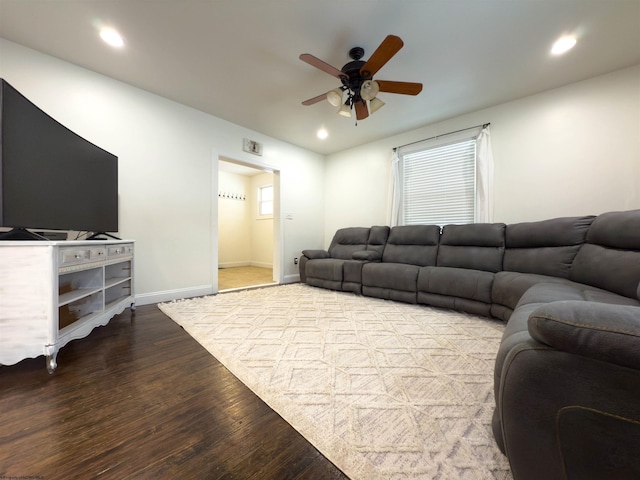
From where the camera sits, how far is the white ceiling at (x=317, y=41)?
1786 mm

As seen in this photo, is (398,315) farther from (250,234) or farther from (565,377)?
(250,234)

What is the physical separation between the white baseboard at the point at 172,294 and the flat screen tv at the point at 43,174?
Answer: 0.93m

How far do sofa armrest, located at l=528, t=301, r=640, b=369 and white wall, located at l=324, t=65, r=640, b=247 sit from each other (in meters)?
3.02

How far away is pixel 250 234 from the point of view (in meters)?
6.88

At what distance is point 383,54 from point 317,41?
619 millimetres

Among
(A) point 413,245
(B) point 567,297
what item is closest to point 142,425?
(B) point 567,297

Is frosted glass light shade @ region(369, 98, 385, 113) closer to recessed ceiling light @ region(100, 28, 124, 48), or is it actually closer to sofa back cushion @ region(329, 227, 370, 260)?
sofa back cushion @ region(329, 227, 370, 260)

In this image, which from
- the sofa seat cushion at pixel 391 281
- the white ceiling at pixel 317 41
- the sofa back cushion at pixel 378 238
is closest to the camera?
the white ceiling at pixel 317 41

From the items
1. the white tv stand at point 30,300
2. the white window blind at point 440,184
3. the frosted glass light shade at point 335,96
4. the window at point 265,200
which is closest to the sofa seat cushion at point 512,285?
the white window blind at point 440,184

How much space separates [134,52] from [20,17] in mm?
703

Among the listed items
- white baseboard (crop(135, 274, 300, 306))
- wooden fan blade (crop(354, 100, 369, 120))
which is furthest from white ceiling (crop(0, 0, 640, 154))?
white baseboard (crop(135, 274, 300, 306))

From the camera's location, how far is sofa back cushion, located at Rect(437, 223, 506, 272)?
2789mm

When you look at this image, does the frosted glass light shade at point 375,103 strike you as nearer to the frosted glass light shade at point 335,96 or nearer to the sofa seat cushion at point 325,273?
the frosted glass light shade at point 335,96

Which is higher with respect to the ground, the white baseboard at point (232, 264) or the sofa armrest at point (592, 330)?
the sofa armrest at point (592, 330)
